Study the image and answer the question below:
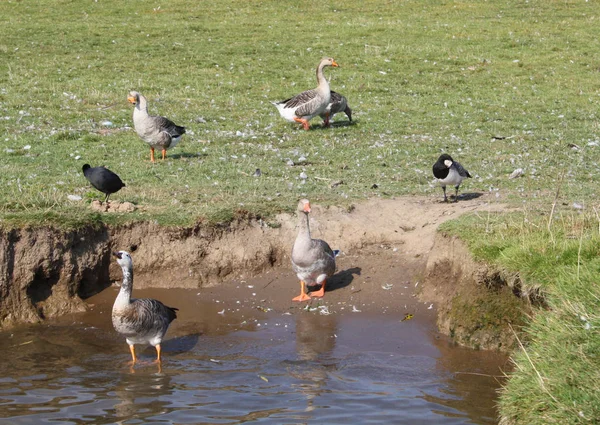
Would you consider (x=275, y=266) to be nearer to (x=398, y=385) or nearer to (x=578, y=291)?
(x=398, y=385)

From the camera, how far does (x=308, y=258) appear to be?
11.0 m

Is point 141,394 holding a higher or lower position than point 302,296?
lower

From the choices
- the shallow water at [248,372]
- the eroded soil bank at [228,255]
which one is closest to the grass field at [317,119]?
the eroded soil bank at [228,255]

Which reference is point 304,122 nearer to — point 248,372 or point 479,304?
point 479,304

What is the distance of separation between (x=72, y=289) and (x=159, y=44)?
17.9 metres

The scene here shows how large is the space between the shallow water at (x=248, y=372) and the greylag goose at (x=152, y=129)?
506 centimetres

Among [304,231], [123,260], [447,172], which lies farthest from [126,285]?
[447,172]

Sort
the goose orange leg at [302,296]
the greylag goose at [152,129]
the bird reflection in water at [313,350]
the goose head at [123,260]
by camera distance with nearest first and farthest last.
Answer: the bird reflection in water at [313,350] < the goose head at [123,260] < the goose orange leg at [302,296] < the greylag goose at [152,129]

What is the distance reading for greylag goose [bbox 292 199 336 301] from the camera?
11.0 metres

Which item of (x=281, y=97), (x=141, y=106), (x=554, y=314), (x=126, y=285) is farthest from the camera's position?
(x=281, y=97)

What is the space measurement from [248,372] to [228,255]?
3.01 meters

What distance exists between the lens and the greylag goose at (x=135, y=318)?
965cm

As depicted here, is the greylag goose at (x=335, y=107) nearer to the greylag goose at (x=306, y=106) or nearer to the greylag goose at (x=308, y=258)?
the greylag goose at (x=306, y=106)

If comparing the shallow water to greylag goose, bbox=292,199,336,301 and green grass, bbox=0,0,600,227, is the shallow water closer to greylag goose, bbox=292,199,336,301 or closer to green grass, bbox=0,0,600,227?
greylag goose, bbox=292,199,336,301
